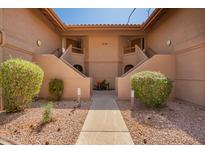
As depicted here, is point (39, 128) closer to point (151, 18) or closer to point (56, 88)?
point (56, 88)

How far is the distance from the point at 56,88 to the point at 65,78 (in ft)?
3.13

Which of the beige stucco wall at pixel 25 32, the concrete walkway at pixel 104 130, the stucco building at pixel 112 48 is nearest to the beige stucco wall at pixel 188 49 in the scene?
the stucco building at pixel 112 48

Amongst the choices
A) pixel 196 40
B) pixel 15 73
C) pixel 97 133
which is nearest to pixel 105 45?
pixel 196 40

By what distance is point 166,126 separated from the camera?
547cm

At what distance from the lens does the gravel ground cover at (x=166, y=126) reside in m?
4.43

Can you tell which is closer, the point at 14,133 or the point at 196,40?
the point at 14,133

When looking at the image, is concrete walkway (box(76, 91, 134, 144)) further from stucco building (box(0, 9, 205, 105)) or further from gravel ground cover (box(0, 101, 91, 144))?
stucco building (box(0, 9, 205, 105))

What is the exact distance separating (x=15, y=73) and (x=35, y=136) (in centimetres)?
319

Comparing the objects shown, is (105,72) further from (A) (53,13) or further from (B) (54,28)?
(A) (53,13)

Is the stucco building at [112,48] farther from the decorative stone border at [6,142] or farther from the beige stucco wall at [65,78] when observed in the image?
the decorative stone border at [6,142]

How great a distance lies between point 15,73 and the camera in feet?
21.4

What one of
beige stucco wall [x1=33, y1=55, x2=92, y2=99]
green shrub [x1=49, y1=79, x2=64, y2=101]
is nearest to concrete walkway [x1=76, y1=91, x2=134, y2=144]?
beige stucco wall [x1=33, y1=55, x2=92, y2=99]

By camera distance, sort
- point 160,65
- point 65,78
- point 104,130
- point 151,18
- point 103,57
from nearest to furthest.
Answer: point 104,130
point 65,78
point 160,65
point 151,18
point 103,57

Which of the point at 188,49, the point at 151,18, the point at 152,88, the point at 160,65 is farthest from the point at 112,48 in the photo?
the point at 152,88
